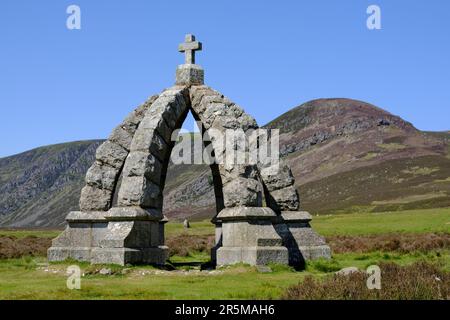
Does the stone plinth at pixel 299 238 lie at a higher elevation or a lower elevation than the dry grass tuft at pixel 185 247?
higher

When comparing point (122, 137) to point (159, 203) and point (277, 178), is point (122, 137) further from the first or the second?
point (277, 178)

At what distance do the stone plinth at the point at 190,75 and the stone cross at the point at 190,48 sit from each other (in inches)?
11.7

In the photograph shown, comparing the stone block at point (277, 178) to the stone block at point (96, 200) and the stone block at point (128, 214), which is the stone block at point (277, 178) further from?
the stone block at point (96, 200)

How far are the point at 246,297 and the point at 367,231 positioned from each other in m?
40.1

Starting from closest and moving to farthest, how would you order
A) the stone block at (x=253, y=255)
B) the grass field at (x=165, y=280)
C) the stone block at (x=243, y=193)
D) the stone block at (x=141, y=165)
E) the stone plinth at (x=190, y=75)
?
1. the grass field at (x=165, y=280)
2. the stone block at (x=253, y=255)
3. the stone block at (x=243, y=193)
4. the stone block at (x=141, y=165)
5. the stone plinth at (x=190, y=75)

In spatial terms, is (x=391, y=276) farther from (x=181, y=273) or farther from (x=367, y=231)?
(x=367, y=231)

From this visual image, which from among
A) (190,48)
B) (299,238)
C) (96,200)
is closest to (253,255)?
(299,238)

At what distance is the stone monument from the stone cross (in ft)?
0.13

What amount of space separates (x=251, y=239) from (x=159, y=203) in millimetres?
5277

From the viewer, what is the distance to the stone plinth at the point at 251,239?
22328 millimetres

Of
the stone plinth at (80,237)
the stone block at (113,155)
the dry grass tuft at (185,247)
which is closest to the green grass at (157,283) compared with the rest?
the stone plinth at (80,237)

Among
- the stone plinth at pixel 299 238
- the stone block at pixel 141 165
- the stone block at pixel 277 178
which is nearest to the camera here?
the stone block at pixel 141 165

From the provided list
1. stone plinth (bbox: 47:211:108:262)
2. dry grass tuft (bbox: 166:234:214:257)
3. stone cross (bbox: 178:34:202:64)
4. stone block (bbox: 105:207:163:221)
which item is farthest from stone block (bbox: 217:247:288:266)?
dry grass tuft (bbox: 166:234:214:257)

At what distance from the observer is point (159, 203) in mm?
26453
